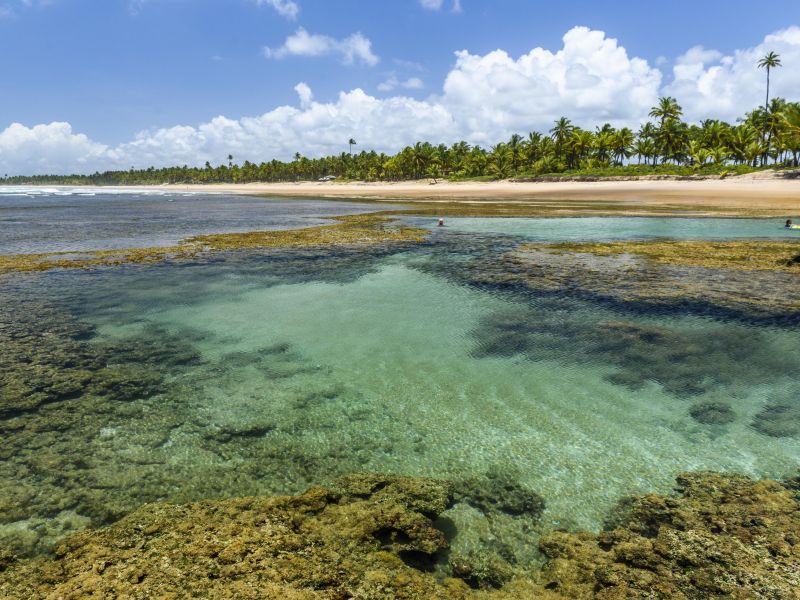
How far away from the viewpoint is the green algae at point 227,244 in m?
24.5

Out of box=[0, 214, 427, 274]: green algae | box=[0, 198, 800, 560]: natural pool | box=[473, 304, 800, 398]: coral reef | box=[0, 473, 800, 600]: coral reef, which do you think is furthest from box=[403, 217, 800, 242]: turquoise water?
box=[0, 473, 800, 600]: coral reef

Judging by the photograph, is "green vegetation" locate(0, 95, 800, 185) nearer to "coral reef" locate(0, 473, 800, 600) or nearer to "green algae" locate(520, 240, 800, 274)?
"green algae" locate(520, 240, 800, 274)

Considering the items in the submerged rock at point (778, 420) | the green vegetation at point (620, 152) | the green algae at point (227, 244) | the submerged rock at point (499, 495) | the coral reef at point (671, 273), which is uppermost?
the green vegetation at point (620, 152)

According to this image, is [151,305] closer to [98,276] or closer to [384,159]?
[98,276]

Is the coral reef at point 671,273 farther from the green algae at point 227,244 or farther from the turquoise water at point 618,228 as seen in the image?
the green algae at point 227,244

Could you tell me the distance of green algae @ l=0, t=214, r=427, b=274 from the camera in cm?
2453

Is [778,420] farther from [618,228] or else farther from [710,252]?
[618,228]

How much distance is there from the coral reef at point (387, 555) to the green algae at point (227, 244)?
2282 cm

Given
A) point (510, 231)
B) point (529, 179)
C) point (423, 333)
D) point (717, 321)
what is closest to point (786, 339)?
point (717, 321)

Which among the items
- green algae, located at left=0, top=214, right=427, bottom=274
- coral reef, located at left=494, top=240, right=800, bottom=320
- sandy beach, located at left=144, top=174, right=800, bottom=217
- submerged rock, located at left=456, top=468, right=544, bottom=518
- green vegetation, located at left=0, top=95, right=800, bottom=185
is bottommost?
submerged rock, located at left=456, top=468, right=544, bottom=518

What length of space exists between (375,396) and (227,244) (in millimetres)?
24505

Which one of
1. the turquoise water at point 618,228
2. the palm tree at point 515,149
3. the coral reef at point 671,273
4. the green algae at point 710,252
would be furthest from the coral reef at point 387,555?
the palm tree at point 515,149

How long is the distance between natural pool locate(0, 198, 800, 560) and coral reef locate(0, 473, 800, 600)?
1.57 feet

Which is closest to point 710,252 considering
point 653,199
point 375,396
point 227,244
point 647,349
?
point 647,349
